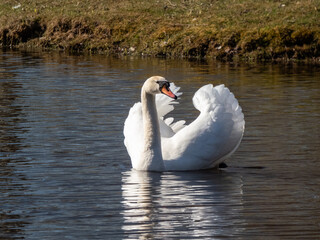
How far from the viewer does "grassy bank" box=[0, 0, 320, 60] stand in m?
28.4

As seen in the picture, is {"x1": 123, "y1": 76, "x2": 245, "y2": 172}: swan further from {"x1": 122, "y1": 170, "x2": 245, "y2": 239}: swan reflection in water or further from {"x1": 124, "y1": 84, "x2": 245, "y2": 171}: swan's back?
{"x1": 122, "y1": 170, "x2": 245, "y2": 239}: swan reflection in water

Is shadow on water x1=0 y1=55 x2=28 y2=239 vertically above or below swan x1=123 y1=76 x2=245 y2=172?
below

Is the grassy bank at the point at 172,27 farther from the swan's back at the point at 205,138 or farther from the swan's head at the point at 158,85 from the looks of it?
the swan's head at the point at 158,85

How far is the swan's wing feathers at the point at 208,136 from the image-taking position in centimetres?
1180

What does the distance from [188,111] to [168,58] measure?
12489 mm

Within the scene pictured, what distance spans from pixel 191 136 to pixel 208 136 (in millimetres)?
262

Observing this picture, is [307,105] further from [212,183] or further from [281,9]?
[281,9]

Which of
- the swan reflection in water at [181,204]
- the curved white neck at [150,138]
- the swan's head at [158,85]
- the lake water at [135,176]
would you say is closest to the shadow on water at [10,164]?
the lake water at [135,176]

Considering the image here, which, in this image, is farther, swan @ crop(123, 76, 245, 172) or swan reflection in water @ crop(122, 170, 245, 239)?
swan @ crop(123, 76, 245, 172)

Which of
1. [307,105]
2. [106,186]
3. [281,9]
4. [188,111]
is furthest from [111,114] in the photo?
[281,9]

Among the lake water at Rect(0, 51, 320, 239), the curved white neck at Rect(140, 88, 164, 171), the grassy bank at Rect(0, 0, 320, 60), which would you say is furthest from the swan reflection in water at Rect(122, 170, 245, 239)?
the grassy bank at Rect(0, 0, 320, 60)

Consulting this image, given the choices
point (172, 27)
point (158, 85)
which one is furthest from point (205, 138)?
point (172, 27)

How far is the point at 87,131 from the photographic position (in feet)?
49.6

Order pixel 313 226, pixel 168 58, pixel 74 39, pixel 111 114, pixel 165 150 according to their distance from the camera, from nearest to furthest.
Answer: pixel 313 226 < pixel 165 150 < pixel 111 114 < pixel 168 58 < pixel 74 39
